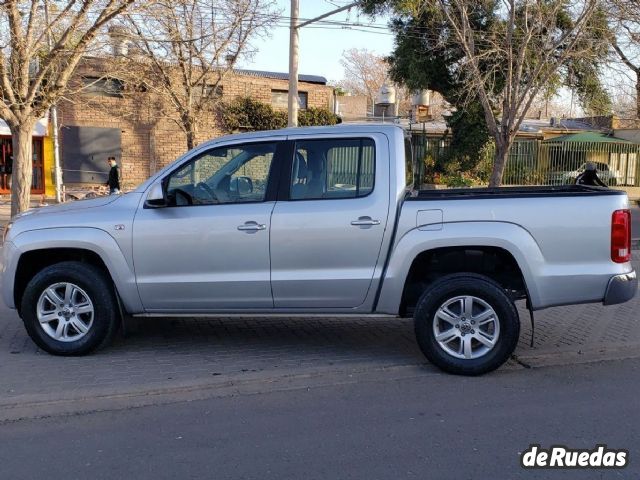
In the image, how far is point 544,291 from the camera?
5.34 metres

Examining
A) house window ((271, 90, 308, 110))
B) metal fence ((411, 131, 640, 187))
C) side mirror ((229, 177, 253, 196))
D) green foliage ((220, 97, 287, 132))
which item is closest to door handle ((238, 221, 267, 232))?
side mirror ((229, 177, 253, 196))

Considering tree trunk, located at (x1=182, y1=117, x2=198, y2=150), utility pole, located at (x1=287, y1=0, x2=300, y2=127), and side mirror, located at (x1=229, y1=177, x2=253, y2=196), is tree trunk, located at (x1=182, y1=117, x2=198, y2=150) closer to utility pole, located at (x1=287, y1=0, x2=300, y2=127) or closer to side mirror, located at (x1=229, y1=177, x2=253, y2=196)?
utility pole, located at (x1=287, y1=0, x2=300, y2=127)

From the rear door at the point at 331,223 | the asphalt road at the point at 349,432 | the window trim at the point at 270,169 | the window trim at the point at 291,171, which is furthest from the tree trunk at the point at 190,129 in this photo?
the asphalt road at the point at 349,432

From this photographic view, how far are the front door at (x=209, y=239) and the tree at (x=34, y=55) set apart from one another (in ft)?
22.8

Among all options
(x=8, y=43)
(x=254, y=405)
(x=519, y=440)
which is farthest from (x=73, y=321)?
(x=8, y=43)

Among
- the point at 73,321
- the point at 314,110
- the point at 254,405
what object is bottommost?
the point at 254,405

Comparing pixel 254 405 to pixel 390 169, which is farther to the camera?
pixel 390 169

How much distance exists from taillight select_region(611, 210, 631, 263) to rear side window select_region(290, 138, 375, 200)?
1927mm

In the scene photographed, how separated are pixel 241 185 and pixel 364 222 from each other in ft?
3.70

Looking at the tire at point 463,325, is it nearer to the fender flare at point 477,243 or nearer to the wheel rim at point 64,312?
the fender flare at point 477,243

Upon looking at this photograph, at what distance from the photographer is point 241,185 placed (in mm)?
5746

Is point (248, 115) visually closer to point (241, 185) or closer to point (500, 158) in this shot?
point (500, 158)

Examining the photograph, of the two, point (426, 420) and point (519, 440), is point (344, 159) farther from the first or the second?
point (519, 440)

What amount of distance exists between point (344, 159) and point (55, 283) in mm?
2744
